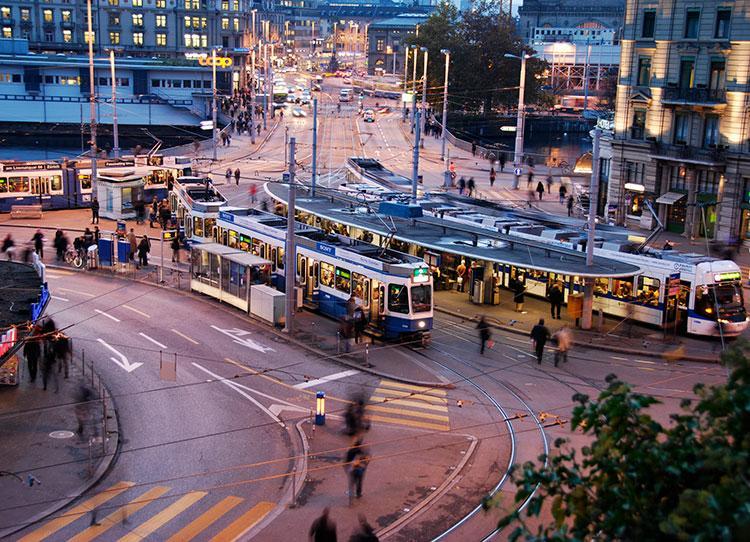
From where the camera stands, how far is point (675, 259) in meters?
37.1

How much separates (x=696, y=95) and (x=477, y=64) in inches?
2789

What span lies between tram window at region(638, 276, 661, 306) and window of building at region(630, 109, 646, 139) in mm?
26610

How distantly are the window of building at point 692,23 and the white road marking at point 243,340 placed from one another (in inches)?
1356

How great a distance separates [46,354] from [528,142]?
132194mm

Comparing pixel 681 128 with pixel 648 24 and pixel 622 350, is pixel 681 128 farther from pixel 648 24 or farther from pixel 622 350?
pixel 622 350

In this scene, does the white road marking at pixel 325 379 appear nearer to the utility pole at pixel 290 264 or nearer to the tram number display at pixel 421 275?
the tram number display at pixel 421 275

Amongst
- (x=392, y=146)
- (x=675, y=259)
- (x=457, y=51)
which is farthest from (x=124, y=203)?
(x=457, y=51)

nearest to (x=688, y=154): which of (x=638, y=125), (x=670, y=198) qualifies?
(x=670, y=198)

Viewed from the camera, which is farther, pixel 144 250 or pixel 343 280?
pixel 144 250

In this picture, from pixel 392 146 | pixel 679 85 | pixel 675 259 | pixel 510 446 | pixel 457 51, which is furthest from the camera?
pixel 457 51

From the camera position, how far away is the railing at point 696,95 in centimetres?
5569

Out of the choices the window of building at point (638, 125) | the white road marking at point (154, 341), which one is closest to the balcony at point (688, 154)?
the window of building at point (638, 125)

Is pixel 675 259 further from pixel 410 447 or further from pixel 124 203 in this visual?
pixel 124 203

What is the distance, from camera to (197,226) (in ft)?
154
